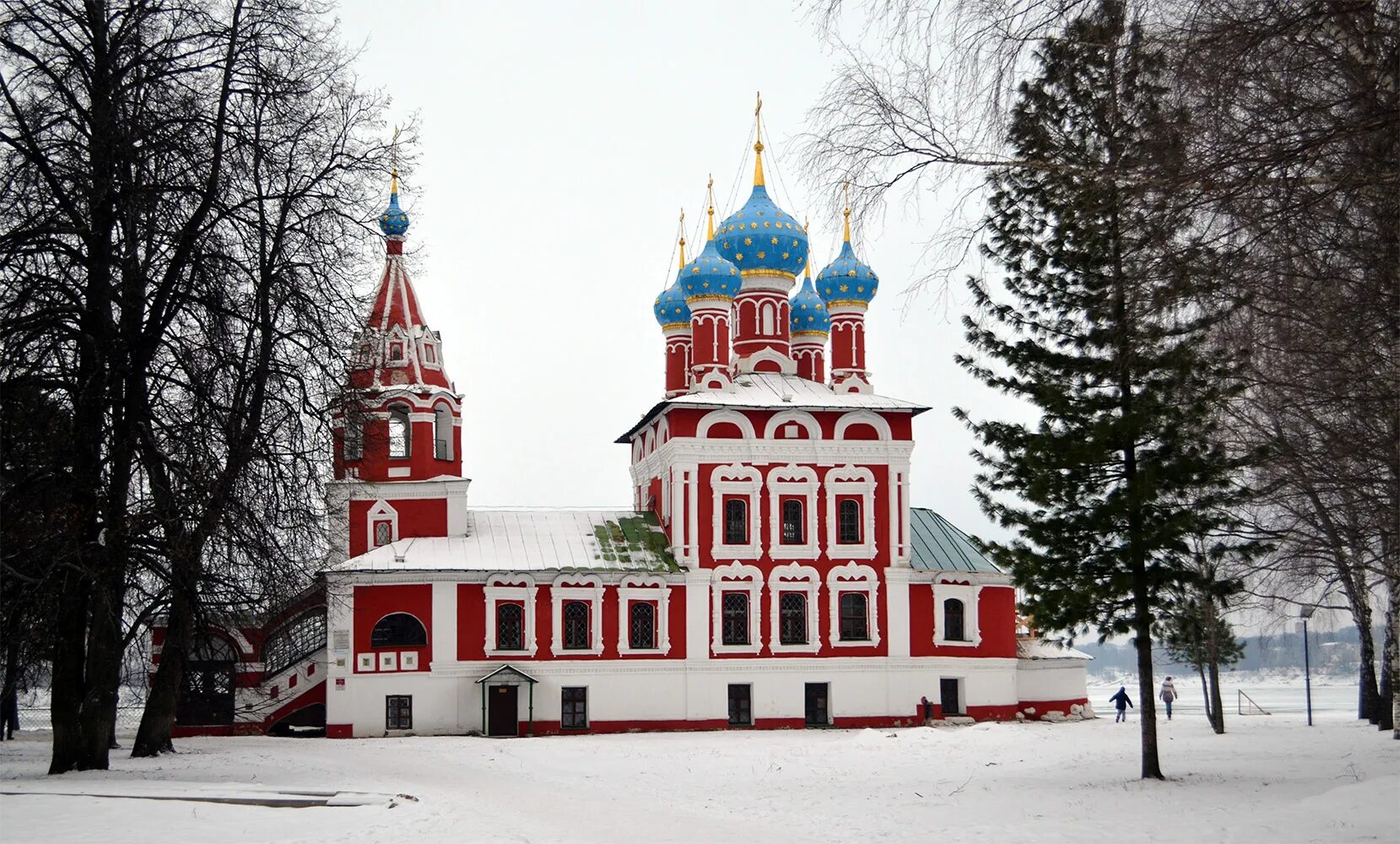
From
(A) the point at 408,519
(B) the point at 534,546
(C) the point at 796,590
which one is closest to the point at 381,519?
(A) the point at 408,519

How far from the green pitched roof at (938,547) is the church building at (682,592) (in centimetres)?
12

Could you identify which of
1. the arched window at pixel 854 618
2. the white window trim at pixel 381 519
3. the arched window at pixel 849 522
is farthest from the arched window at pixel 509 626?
the arched window at pixel 849 522

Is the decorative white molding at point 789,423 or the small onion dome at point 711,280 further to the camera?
the small onion dome at point 711,280

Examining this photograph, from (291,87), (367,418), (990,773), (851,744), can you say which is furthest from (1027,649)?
(291,87)

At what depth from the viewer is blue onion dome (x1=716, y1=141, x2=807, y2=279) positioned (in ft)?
122

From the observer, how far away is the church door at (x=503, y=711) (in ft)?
106

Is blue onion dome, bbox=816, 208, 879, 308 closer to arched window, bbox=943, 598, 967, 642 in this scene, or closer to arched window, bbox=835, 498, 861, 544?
arched window, bbox=835, 498, 861, 544

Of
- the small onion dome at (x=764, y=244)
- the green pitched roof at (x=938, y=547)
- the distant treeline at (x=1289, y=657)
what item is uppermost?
the small onion dome at (x=764, y=244)

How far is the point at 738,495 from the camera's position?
34.8 metres

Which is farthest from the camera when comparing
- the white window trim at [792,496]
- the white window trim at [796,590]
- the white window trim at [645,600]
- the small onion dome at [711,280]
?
the small onion dome at [711,280]

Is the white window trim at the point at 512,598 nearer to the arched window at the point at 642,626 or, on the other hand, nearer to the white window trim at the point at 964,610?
the arched window at the point at 642,626

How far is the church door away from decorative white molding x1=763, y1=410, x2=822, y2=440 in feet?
28.6

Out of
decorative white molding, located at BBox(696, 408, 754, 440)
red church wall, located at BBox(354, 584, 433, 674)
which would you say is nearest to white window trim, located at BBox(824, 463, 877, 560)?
decorative white molding, located at BBox(696, 408, 754, 440)

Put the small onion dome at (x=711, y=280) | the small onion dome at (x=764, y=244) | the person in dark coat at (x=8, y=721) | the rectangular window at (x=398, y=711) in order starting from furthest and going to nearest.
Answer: the small onion dome at (x=764, y=244), the small onion dome at (x=711, y=280), the rectangular window at (x=398, y=711), the person in dark coat at (x=8, y=721)
